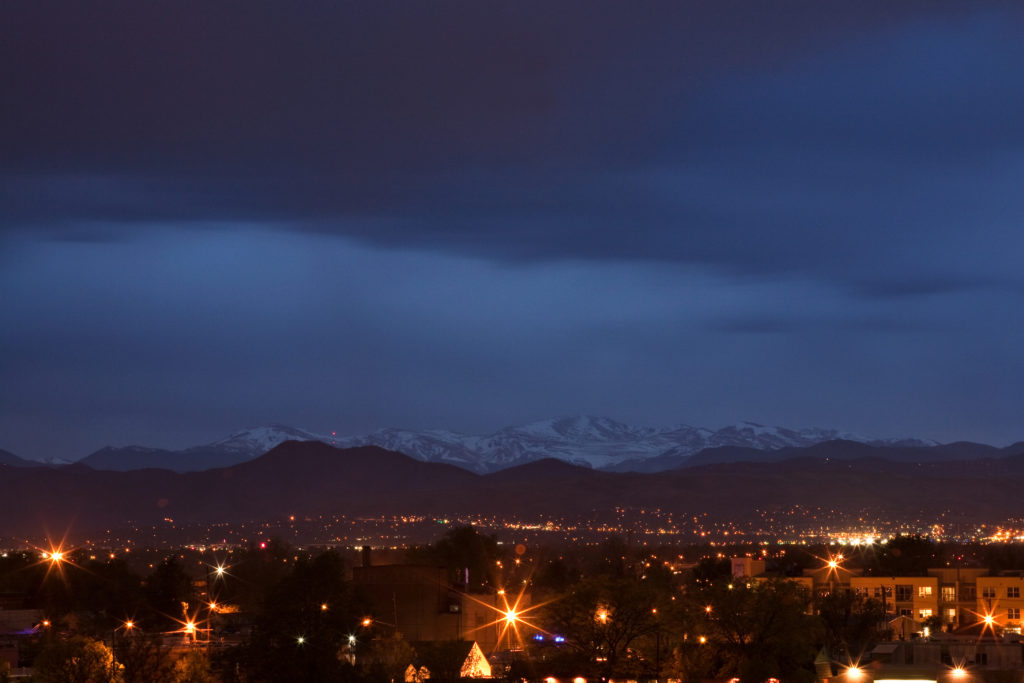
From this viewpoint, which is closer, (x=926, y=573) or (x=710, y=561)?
(x=926, y=573)

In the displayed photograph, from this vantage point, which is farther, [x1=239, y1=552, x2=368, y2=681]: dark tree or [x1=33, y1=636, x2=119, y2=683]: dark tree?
[x1=239, y1=552, x2=368, y2=681]: dark tree

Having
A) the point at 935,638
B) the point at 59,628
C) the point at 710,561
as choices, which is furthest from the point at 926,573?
the point at 59,628

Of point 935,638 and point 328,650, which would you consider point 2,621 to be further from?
point 935,638

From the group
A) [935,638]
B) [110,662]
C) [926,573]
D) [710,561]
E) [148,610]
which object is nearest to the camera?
[110,662]

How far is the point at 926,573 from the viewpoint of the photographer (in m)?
135

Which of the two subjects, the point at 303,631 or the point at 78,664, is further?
the point at 303,631

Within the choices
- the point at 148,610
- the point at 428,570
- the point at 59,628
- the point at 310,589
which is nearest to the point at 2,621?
the point at 59,628

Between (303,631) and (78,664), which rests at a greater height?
(303,631)

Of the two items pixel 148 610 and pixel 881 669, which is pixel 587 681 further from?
pixel 148 610

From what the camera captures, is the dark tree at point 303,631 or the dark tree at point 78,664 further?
the dark tree at point 303,631

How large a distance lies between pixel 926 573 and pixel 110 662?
88758 millimetres

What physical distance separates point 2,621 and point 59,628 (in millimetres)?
3847

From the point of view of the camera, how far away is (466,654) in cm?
7650

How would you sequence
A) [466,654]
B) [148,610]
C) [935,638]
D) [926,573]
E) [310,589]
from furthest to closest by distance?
[926,573]
[148,610]
[935,638]
[466,654]
[310,589]
